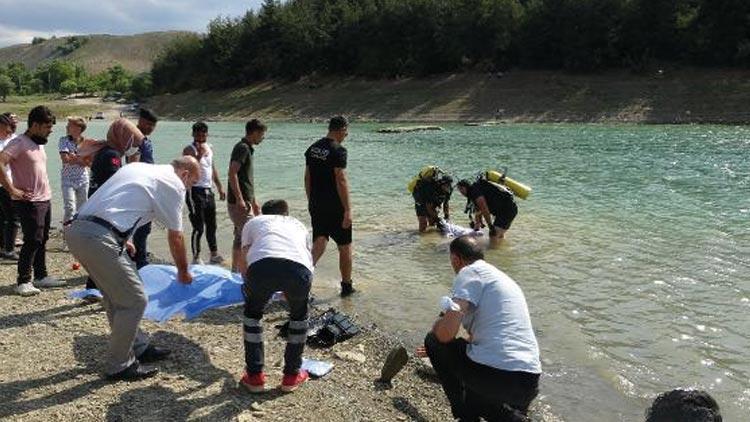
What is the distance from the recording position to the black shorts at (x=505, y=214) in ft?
36.8

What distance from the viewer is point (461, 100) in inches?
2261

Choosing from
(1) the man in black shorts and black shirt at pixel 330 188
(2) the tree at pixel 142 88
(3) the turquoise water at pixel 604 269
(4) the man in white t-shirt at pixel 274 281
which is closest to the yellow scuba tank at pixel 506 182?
(3) the turquoise water at pixel 604 269

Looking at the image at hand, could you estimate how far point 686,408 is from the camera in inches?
153

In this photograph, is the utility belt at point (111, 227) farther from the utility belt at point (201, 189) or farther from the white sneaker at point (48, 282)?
the utility belt at point (201, 189)

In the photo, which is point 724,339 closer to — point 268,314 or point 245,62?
point 268,314

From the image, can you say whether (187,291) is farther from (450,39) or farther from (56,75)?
(56,75)

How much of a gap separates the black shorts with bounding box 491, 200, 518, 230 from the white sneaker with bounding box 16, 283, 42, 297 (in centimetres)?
693

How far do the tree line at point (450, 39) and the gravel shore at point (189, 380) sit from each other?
181 feet

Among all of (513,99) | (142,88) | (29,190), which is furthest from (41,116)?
(142,88)

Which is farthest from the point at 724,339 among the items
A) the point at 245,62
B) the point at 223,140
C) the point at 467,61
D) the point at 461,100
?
the point at 245,62

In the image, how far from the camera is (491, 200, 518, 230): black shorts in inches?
441

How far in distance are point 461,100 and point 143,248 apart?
170ft

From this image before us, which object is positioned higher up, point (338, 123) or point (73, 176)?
point (338, 123)

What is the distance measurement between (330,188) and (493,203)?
435 centimetres
